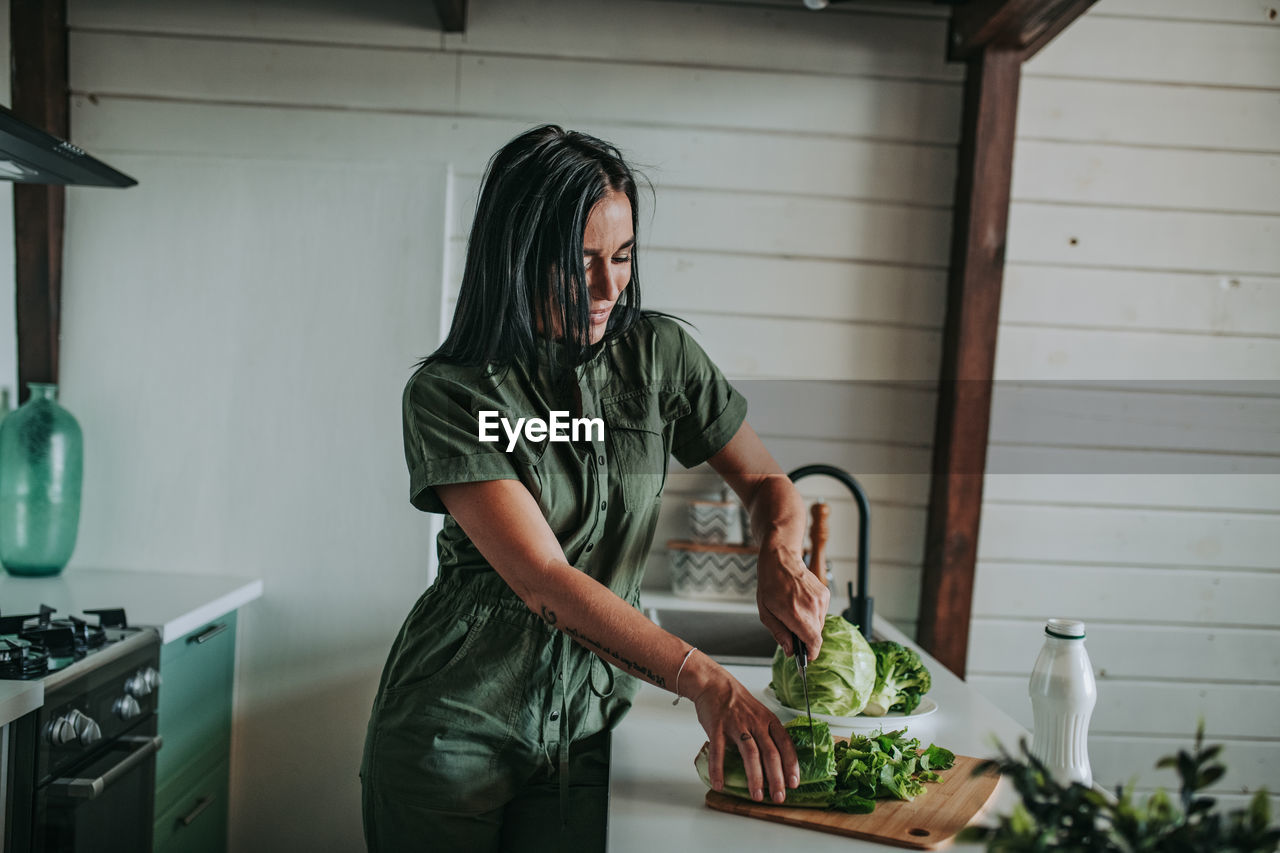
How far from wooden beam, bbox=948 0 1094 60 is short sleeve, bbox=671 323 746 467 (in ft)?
3.76

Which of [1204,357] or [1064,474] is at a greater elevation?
[1204,357]

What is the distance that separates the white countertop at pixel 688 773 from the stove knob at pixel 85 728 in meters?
0.89

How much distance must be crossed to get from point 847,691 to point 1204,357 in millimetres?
1679

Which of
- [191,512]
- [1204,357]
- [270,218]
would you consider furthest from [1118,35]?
[191,512]

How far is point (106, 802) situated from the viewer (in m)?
1.64

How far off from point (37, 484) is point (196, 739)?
0.67m

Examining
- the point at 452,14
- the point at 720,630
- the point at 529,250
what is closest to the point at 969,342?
the point at 720,630

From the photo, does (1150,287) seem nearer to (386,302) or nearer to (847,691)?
(847,691)

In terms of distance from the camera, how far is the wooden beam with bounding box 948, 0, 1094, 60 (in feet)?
6.82

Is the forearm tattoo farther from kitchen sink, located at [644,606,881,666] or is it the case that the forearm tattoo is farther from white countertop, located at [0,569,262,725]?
white countertop, located at [0,569,262,725]

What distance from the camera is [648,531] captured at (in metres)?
1.55

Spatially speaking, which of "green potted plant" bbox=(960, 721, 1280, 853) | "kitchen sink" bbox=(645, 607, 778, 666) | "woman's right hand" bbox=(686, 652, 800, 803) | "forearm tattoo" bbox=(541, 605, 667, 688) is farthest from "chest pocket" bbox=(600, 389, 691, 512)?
"green potted plant" bbox=(960, 721, 1280, 853)

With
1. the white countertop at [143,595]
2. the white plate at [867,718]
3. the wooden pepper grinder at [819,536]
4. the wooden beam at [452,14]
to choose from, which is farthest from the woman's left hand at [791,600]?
the wooden beam at [452,14]

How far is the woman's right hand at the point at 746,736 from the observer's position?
1072mm
